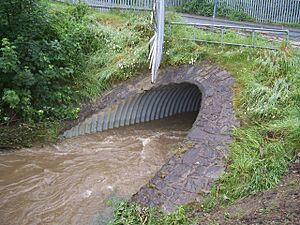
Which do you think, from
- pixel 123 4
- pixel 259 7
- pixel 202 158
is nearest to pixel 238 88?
pixel 202 158

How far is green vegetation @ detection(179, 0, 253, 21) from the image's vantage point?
19.0m

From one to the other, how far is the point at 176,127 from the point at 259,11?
8.31 metres

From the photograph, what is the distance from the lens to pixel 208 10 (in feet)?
66.2

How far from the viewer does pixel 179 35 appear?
13.8 metres

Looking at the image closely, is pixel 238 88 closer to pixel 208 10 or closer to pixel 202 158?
pixel 202 158

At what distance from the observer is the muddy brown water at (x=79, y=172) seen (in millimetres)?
8961

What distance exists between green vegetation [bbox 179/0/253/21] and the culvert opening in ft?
20.1

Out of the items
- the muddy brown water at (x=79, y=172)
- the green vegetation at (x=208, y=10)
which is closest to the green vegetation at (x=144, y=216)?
the muddy brown water at (x=79, y=172)

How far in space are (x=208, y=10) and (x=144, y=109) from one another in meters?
8.57

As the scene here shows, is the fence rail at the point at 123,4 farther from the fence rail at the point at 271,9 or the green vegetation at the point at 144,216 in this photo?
the green vegetation at the point at 144,216

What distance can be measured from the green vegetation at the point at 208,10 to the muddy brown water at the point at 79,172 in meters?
7.86

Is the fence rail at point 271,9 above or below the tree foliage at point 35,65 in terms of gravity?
above

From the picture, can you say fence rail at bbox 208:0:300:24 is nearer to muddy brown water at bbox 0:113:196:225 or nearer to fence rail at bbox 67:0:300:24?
fence rail at bbox 67:0:300:24

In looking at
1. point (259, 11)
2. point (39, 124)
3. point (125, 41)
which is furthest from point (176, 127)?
point (259, 11)
